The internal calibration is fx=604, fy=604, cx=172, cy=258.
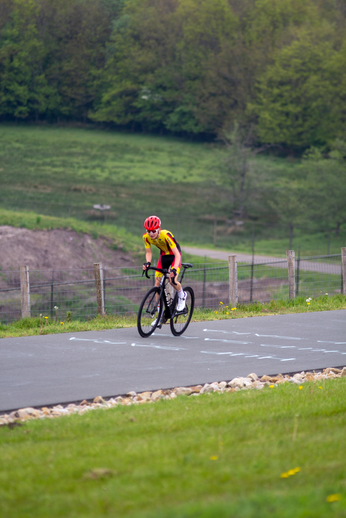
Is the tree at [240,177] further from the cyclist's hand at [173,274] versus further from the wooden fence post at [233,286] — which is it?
the cyclist's hand at [173,274]

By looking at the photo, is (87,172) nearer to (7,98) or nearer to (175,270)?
(7,98)

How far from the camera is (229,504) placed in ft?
11.0

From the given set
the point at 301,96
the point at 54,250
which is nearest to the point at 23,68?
the point at 301,96

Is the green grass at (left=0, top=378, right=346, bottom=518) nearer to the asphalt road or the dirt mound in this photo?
the asphalt road

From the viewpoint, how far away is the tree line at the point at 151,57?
3189 inches

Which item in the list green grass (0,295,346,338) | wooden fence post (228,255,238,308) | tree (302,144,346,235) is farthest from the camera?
tree (302,144,346,235)

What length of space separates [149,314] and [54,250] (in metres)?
19.3

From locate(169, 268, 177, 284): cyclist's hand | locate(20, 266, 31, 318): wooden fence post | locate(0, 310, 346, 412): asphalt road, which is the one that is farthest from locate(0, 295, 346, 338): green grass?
locate(169, 268, 177, 284): cyclist's hand

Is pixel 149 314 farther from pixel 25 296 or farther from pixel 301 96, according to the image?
pixel 301 96

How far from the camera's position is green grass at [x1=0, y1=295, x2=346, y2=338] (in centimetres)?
1097

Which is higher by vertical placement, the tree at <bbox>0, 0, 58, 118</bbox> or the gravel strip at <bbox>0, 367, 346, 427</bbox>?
the tree at <bbox>0, 0, 58, 118</bbox>

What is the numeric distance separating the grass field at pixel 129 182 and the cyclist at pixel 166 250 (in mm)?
29975

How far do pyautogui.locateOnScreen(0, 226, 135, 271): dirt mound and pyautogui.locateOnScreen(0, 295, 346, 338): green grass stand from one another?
14251mm

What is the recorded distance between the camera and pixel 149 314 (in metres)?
9.80
